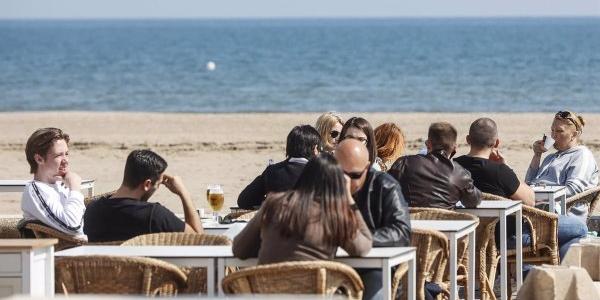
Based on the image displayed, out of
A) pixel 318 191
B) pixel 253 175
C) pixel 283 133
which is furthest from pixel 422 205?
pixel 283 133

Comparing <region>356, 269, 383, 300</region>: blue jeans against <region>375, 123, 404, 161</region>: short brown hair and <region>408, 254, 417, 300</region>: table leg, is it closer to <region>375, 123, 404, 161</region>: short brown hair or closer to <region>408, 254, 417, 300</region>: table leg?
<region>408, 254, 417, 300</region>: table leg

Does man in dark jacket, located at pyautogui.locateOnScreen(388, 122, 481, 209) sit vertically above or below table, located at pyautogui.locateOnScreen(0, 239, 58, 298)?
above

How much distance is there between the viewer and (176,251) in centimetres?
580

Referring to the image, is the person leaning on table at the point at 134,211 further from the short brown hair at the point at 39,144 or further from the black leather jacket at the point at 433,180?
the black leather jacket at the point at 433,180

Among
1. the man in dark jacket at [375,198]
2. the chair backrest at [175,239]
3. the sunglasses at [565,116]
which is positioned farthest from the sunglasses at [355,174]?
the sunglasses at [565,116]

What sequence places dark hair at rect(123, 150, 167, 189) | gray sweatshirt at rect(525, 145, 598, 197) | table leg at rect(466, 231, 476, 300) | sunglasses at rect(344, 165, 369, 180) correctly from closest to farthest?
1. sunglasses at rect(344, 165, 369, 180)
2. dark hair at rect(123, 150, 167, 189)
3. table leg at rect(466, 231, 476, 300)
4. gray sweatshirt at rect(525, 145, 598, 197)

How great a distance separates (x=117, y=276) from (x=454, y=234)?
5.29ft

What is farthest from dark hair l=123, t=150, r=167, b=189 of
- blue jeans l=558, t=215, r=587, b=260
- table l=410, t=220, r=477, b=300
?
blue jeans l=558, t=215, r=587, b=260

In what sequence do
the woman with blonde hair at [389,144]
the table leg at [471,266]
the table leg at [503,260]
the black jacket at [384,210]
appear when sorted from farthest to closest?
the woman with blonde hair at [389,144] → the table leg at [503,260] → the table leg at [471,266] → the black jacket at [384,210]

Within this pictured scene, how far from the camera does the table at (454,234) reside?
6.45 metres

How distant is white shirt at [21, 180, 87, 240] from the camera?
689cm

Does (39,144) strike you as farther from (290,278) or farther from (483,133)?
(483,133)

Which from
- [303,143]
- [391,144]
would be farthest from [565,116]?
[303,143]

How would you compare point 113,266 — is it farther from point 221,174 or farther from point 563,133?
point 221,174
